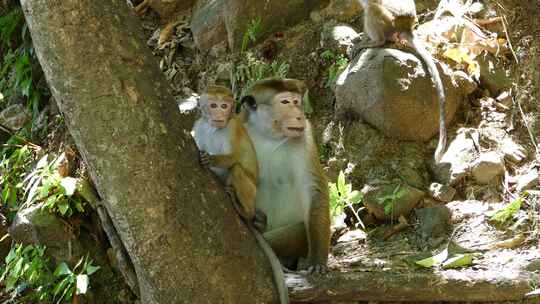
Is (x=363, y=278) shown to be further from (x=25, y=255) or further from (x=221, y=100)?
(x=25, y=255)

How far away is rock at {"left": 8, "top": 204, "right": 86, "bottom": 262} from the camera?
544cm

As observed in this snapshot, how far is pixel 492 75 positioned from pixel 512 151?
830 mm

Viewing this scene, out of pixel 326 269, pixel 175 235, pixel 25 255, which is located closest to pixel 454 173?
pixel 326 269

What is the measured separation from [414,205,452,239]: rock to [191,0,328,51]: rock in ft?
8.67

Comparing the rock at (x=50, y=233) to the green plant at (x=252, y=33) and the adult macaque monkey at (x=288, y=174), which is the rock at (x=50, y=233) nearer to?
the adult macaque monkey at (x=288, y=174)

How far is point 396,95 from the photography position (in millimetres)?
5355

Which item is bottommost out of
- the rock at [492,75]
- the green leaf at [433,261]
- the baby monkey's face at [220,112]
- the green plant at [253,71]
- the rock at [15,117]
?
the green leaf at [433,261]

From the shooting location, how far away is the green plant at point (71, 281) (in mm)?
5031

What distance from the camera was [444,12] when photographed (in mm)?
6098

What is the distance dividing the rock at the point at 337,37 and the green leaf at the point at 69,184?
2531 mm

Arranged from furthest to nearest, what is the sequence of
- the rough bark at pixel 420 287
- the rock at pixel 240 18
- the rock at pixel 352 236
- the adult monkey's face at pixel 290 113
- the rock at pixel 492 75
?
the rock at pixel 240 18 → the rock at pixel 492 75 → the rock at pixel 352 236 → the adult monkey's face at pixel 290 113 → the rough bark at pixel 420 287

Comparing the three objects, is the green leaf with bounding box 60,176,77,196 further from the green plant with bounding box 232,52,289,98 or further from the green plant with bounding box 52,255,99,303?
the green plant with bounding box 232,52,289,98

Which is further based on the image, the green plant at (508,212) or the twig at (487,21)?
the twig at (487,21)

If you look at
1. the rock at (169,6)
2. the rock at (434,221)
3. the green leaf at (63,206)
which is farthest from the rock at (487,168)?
the rock at (169,6)
